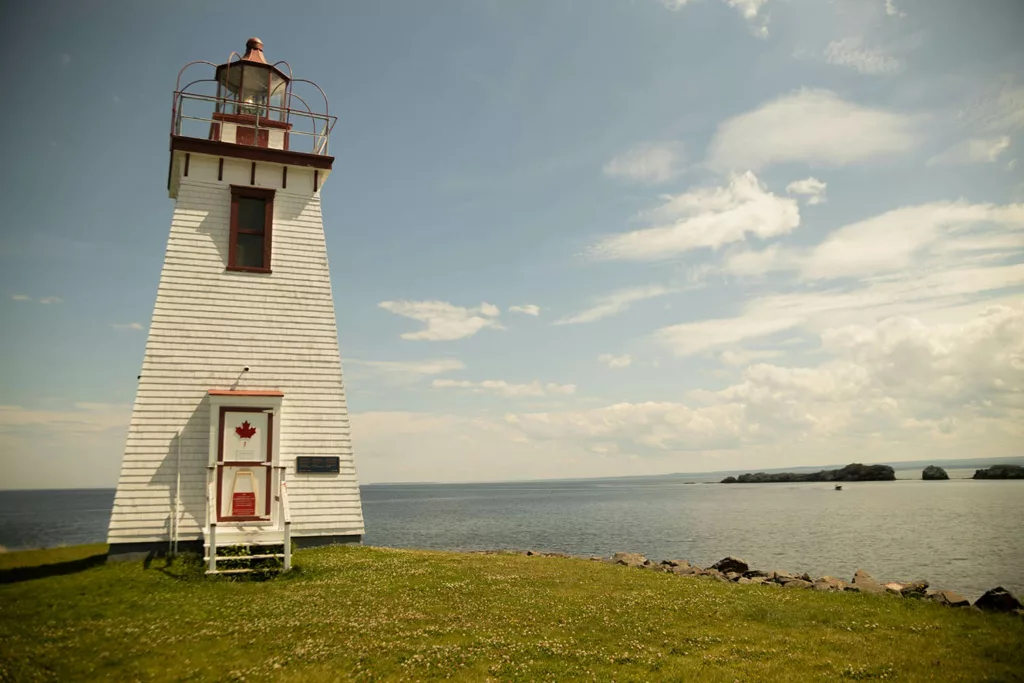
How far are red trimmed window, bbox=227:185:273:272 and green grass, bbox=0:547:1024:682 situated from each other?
9955 mm

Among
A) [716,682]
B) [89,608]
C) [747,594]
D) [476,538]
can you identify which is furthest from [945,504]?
[89,608]

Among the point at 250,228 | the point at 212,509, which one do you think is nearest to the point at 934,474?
the point at 250,228

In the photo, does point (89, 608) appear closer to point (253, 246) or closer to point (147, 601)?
point (147, 601)

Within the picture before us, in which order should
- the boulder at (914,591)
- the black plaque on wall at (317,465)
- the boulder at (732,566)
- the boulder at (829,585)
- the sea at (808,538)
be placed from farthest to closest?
the sea at (808,538)
the boulder at (732,566)
the black plaque on wall at (317,465)
the boulder at (829,585)
the boulder at (914,591)

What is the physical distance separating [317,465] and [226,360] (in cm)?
451

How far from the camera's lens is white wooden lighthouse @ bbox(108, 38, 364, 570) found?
19.0 meters

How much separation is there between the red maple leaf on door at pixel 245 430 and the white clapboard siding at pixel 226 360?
88 cm

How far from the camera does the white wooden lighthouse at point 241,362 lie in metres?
19.0

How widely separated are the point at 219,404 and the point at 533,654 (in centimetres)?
1320

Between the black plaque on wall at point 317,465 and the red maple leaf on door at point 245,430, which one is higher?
the red maple leaf on door at point 245,430

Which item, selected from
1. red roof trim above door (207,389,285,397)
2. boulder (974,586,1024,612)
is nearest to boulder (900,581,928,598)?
boulder (974,586,1024,612)

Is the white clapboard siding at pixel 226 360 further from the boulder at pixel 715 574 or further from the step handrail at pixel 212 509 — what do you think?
the boulder at pixel 715 574

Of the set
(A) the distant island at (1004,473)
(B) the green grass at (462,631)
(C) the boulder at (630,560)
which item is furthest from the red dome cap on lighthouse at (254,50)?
(A) the distant island at (1004,473)

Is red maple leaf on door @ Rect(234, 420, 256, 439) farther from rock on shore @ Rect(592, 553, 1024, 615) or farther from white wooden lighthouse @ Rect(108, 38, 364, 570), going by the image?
rock on shore @ Rect(592, 553, 1024, 615)
